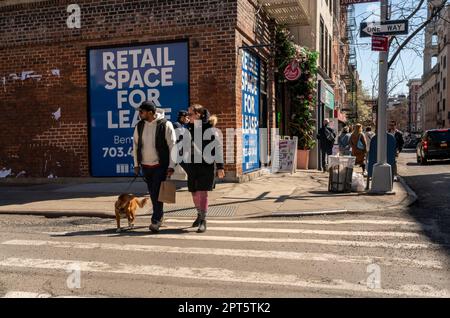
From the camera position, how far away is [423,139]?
22.3m

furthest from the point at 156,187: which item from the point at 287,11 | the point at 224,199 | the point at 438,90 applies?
the point at 438,90

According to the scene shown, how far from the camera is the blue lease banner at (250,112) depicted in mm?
→ 12398

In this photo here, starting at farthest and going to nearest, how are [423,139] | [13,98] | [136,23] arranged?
[423,139] → [13,98] → [136,23]

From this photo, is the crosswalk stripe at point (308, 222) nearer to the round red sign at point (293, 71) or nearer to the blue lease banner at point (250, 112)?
the blue lease banner at point (250, 112)

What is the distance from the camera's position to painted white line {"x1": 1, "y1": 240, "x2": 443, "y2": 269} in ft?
16.5

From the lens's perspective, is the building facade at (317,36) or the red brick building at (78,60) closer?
the red brick building at (78,60)

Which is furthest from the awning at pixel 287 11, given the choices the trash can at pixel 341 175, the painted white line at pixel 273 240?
the painted white line at pixel 273 240

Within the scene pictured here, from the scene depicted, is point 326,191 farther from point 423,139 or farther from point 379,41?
point 423,139

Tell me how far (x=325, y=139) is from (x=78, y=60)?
8.47 m

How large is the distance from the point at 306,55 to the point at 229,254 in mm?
11955

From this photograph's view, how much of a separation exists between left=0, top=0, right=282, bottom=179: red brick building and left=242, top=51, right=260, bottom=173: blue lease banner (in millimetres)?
547

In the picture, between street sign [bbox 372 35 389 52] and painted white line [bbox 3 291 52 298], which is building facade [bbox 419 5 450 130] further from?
painted white line [bbox 3 291 52 298]

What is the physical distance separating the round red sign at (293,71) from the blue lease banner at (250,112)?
1.65 meters

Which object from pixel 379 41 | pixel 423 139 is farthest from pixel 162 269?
pixel 423 139
